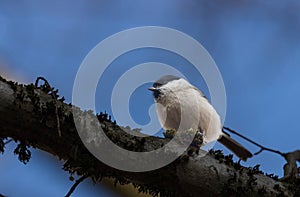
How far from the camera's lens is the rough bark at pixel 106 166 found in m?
1.44

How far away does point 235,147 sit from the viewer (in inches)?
138

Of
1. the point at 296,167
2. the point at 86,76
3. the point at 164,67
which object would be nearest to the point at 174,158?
the point at 296,167

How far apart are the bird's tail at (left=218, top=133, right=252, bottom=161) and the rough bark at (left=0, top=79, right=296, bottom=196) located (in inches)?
63.4

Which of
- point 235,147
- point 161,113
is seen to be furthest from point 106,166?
point 235,147

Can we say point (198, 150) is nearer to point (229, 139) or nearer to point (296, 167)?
point (296, 167)

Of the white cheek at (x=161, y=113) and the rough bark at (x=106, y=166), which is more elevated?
the white cheek at (x=161, y=113)

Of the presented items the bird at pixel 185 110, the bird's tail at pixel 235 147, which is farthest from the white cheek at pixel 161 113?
the bird's tail at pixel 235 147

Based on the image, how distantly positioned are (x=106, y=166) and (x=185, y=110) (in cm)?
162

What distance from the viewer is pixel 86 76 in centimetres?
228

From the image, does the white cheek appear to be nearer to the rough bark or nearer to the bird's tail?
the bird's tail

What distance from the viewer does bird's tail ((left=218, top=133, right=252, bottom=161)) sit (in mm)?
3346

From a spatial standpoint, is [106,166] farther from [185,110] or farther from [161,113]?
[161,113]

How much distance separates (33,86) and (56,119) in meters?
0.16

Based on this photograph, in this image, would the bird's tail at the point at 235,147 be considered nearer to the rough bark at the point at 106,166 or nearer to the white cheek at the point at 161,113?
the white cheek at the point at 161,113
